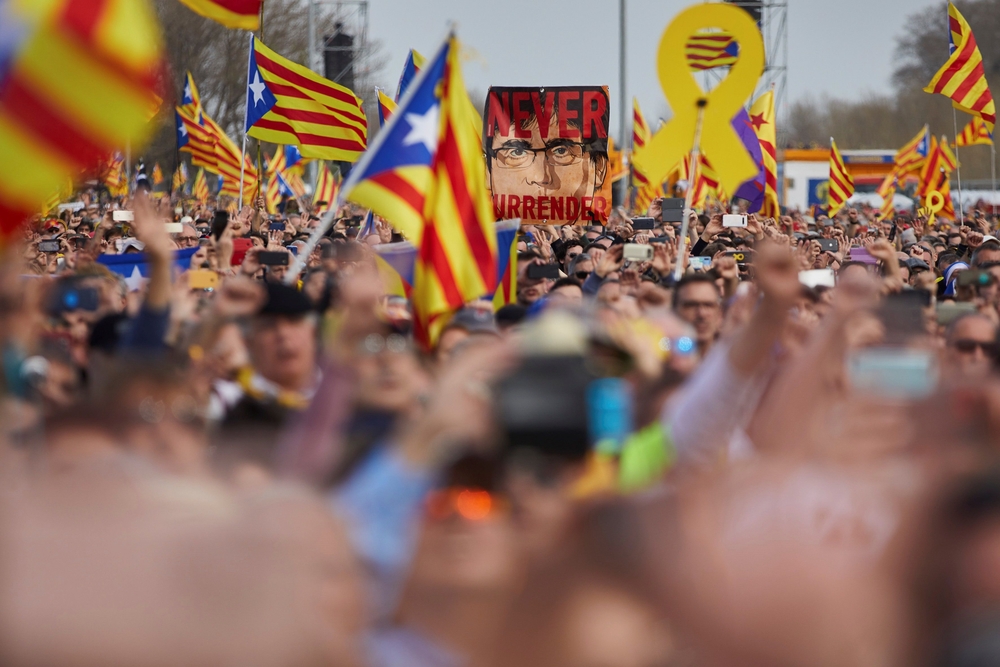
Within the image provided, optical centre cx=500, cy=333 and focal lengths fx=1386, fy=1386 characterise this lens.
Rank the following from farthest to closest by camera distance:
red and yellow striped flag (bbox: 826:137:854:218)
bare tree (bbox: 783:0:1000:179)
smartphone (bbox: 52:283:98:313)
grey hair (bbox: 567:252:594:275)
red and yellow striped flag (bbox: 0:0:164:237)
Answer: bare tree (bbox: 783:0:1000:179) < red and yellow striped flag (bbox: 826:137:854:218) < grey hair (bbox: 567:252:594:275) < smartphone (bbox: 52:283:98:313) < red and yellow striped flag (bbox: 0:0:164:237)

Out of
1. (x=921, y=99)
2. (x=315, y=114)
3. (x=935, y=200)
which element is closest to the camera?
(x=315, y=114)

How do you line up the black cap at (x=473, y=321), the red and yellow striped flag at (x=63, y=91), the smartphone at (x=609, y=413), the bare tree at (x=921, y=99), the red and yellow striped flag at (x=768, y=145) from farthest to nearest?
1. the bare tree at (x=921, y=99)
2. the red and yellow striped flag at (x=768, y=145)
3. the black cap at (x=473, y=321)
4. the red and yellow striped flag at (x=63, y=91)
5. the smartphone at (x=609, y=413)

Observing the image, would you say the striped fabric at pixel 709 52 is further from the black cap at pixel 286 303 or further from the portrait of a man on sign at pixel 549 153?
the black cap at pixel 286 303

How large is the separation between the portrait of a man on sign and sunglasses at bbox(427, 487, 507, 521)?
7786mm

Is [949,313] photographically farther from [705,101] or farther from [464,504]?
[464,504]

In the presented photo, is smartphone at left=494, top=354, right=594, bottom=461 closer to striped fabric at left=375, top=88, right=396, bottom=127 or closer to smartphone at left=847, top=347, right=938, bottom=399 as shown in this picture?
smartphone at left=847, top=347, right=938, bottom=399

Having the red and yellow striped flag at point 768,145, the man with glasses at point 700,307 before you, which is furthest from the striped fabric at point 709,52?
the man with glasses at point 700,307

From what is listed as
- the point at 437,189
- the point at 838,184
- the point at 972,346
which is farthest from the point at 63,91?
the point at 838,184

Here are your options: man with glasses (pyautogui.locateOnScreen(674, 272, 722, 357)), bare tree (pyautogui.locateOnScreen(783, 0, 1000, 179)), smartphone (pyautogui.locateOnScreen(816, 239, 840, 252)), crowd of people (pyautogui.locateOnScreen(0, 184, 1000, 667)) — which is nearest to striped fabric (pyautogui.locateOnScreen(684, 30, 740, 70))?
smartphone (pyautogui.locateOnScreen(816, 239, 840, 252))

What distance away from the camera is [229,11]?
6.61 m

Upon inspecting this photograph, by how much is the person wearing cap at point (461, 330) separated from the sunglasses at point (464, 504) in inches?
54.0

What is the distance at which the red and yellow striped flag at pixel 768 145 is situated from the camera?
13.2 meters

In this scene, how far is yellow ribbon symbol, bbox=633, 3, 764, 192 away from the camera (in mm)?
5688

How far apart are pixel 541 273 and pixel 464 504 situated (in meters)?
5.21
